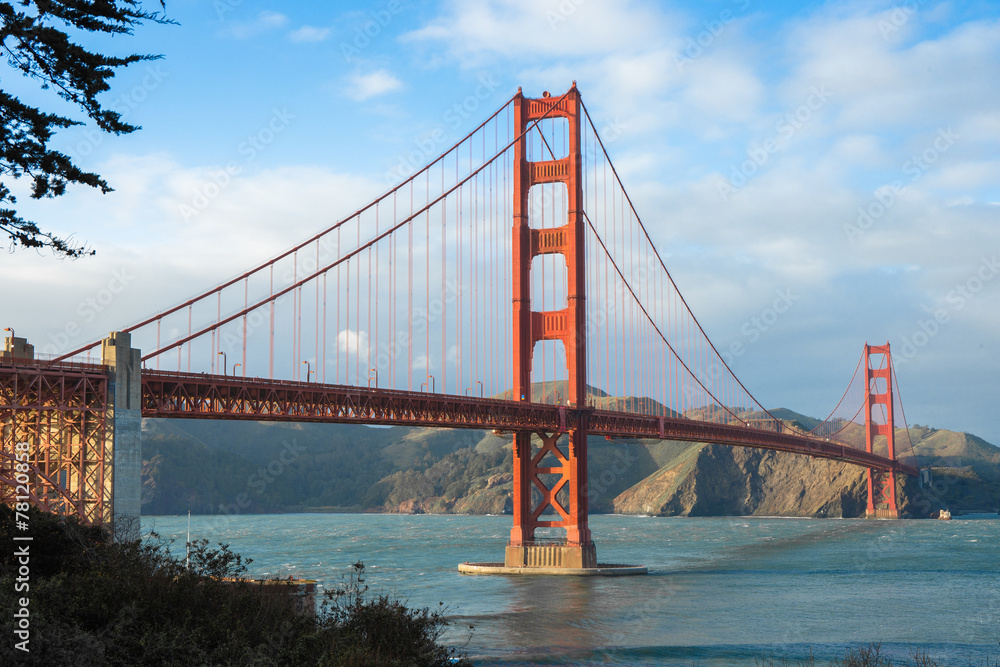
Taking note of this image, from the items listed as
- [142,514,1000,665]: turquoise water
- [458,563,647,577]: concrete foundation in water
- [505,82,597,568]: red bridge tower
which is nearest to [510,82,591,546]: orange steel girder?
[505,82,597,568]: red bridge tower

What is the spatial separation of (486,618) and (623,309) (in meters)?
41.3

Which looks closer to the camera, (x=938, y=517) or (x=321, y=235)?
(x=321, y=235)

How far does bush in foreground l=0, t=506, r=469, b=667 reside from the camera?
12.9m

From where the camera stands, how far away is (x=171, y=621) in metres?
14.6

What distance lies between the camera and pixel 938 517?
15300cm

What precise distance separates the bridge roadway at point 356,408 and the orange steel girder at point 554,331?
5.67ft

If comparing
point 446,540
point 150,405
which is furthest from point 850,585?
point 446,540

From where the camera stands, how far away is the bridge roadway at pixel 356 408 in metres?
35.7

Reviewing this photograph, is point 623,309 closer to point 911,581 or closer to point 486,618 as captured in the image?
point 911,581

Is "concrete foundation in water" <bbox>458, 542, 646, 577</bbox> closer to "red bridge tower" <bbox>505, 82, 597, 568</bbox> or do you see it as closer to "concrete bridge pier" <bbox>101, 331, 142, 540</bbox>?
"red bridge tower" <bbox>505, 82, 597, 568</bbox>

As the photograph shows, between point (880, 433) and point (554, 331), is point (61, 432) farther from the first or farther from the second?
point (880, 433)

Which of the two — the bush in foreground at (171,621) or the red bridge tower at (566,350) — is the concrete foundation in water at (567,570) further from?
the bush in foreground at (171,621)

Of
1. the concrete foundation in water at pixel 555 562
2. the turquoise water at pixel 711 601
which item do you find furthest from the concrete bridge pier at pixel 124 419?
the concrete foundation in water at pixel 555 562

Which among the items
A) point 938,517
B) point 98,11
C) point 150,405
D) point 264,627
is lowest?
point 938,517
